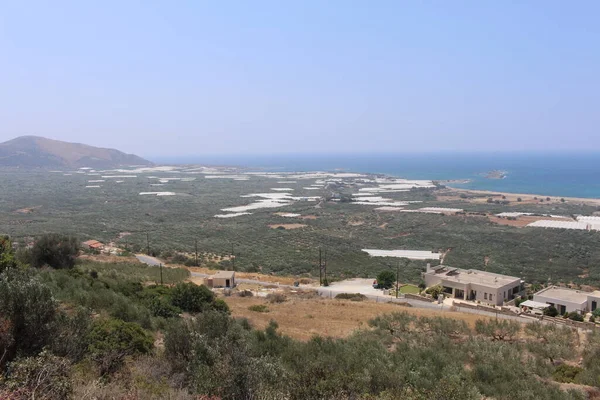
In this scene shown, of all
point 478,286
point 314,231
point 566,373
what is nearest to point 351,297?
point 478,286

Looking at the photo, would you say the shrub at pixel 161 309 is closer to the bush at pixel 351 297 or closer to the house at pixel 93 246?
the bush at pixel 351 297

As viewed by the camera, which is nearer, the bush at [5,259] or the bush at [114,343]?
the bush at [114,343]

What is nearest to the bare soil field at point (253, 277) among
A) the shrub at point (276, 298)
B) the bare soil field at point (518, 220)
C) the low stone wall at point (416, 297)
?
the shrub at point (276, 298)

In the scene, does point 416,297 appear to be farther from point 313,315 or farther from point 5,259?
point 5,259

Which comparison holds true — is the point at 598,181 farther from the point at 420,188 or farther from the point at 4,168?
the point at 4,168

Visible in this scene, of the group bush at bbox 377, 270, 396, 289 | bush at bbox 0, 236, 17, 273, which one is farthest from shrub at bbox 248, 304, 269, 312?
bush at bbox 377, 270, 396, 289
